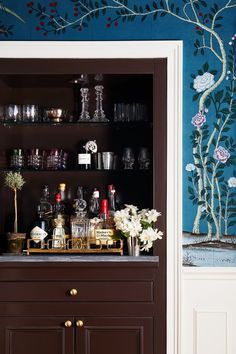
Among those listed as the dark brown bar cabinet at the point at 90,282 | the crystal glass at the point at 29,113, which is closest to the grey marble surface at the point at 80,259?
the dark brown bar cabinet at the point at 90,282

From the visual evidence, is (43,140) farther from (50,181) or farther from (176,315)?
(176,315)

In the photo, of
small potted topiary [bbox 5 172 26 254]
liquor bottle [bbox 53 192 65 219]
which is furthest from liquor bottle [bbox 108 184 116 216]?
small potted topiary [bbox 5 172 26 254]

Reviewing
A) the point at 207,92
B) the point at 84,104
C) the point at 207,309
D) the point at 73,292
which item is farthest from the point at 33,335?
the point at 207,92

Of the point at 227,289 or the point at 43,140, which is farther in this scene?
the point at 43,140

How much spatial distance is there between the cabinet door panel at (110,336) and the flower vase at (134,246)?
1.18ft

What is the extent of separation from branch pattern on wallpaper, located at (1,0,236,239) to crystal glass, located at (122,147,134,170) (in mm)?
339

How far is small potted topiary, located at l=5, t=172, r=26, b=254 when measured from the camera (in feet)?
11.8

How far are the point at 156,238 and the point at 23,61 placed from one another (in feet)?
4.09

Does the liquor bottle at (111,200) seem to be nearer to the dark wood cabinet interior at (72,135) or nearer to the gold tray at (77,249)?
the dark wood cabinet interior at (72,135)

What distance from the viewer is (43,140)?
3895mm

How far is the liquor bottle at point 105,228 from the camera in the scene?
359cm

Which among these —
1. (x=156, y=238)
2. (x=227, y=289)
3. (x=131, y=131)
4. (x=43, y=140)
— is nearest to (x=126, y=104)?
(x=131, y=131)

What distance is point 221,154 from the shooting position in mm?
3629

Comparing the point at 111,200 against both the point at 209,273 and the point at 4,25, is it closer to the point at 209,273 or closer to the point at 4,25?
the point at 209,273
